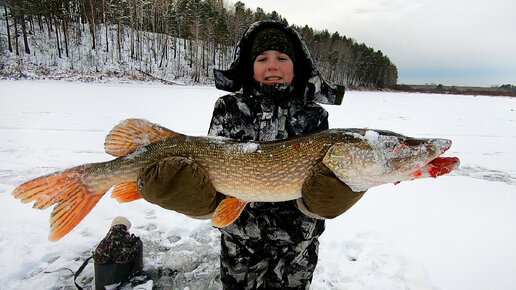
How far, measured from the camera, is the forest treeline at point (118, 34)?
25328 millimetres

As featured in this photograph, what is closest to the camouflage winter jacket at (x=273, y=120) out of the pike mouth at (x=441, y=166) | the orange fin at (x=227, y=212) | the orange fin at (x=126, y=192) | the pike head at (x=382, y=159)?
the orange fin at (x=227, y=212)

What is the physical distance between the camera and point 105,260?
1.97 meters

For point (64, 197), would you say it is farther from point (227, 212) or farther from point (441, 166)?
point (441, 166)

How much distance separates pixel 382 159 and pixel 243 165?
0.66 metres

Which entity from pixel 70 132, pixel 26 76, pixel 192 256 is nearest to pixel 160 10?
pixel 26 76

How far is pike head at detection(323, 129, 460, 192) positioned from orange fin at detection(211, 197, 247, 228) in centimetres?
50

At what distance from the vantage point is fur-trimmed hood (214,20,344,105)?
1936mm

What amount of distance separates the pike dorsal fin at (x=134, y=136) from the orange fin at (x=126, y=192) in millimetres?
180

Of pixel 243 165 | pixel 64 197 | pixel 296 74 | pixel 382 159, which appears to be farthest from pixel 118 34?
pixel 382 159

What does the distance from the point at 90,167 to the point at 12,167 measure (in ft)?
10.3

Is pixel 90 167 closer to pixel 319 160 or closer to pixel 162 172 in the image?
pixel 162 172

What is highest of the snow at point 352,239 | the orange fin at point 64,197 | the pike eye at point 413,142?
the pike eye at point 413,142

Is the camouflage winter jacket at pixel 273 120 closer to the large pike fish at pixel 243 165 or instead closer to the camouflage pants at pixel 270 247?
the camouflage pants at pixel 270 247

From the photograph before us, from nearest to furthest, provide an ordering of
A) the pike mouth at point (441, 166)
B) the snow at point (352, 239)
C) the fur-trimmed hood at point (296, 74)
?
1. the pike mouth at point (441, 166)
2. the fur-trimmed hood at point (296, 74)
3. the snow at point (352, 239)
